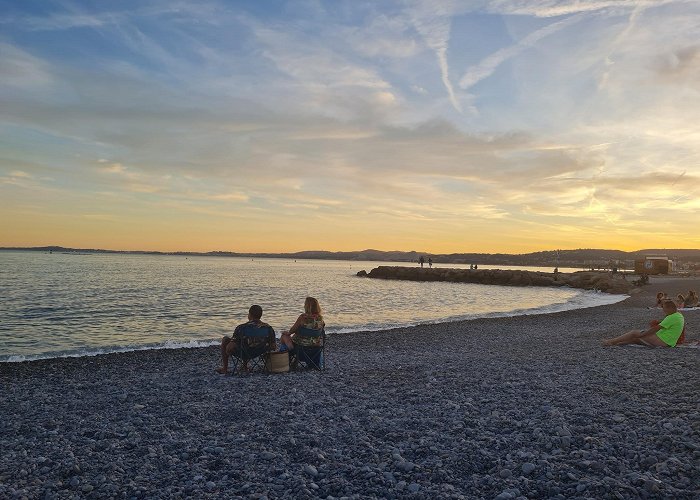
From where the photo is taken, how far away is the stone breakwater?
57281mm

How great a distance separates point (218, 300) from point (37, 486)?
31.9m

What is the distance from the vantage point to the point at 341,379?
11.0 m

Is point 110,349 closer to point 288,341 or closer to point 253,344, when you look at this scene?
point 253,344

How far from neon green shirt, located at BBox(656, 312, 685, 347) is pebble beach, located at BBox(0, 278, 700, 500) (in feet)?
5.70

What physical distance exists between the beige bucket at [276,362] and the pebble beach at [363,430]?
32 centimetres

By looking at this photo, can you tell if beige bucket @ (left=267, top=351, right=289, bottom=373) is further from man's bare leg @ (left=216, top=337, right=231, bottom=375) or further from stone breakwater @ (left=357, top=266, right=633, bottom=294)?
stone breakwater @ (left=357, top=266, right=633, bottom=294)

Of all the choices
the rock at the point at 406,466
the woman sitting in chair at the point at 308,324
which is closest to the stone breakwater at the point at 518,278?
the woman sitting in chair at the point at 308,324

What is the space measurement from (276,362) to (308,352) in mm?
839

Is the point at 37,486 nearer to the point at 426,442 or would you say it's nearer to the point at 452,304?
the point at 426,442

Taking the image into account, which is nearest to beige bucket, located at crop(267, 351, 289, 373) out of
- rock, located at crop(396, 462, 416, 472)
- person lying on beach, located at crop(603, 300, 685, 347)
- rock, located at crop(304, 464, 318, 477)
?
rock, located at crop(304, 464, 318, 477)

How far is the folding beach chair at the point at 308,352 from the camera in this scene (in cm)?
1187

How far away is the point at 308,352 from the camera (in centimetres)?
1194

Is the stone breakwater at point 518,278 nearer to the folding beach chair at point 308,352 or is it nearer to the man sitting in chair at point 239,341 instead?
the folding beach chair at point 308,352

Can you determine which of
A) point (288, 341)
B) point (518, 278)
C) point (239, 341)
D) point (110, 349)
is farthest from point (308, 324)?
point (518, 278)
